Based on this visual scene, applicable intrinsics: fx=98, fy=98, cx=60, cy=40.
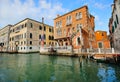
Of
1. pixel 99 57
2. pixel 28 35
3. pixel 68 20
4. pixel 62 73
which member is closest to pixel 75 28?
pixel 68 20

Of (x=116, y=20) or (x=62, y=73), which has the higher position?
(x=116, y=20)

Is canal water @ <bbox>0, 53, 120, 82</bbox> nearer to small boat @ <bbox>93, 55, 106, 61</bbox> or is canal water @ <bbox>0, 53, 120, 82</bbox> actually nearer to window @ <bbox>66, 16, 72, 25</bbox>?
small boat @ <bbox>93, 55, 106, 61</bbox>

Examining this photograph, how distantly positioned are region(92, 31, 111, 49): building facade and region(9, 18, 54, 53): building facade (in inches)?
745

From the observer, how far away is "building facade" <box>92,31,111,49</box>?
1167 inches

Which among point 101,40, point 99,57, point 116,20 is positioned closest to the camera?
point 99,57

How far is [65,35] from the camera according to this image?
2875 cm

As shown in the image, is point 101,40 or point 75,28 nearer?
point 75,28

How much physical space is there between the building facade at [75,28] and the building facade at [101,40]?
291 centimetres

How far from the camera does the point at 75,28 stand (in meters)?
26.8

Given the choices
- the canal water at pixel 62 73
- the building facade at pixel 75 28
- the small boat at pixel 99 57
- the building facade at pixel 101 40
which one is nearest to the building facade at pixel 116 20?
the small boat at pixel 99 57

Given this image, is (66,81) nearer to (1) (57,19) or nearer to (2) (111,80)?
(2) (111,80)

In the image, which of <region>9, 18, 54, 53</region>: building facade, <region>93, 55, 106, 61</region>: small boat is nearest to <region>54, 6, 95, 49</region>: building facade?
<region>93, 55, 106, 61</region>: small boat

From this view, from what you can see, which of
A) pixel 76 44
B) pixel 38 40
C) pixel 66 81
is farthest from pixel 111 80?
pixel 38 40

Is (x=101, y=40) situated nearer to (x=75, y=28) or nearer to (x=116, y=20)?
(x=75, y=28)
